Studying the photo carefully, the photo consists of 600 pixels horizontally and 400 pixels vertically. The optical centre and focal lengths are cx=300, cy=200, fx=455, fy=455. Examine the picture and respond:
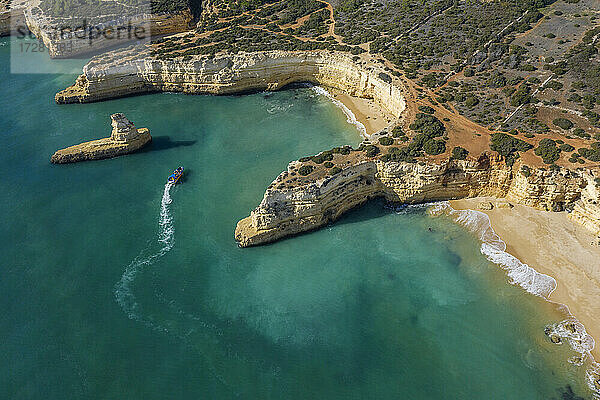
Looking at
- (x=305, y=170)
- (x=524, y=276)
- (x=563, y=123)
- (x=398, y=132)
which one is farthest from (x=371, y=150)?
(x=563, y=123)

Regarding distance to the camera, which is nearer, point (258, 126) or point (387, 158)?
point (387, 158)

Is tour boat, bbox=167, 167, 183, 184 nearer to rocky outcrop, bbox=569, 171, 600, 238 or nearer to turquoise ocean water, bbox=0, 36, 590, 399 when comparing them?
turquoise ocean water, bbox=0, 36, 590, 399

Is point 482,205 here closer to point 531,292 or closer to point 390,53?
point 531,292

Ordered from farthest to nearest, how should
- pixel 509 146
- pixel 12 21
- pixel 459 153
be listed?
pixel 12 21 → pixel 509 146 → pixel 459 153

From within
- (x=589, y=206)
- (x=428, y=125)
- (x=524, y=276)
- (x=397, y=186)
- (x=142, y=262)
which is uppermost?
(x=428, y=125)

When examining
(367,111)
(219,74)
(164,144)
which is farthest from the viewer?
(219,74)

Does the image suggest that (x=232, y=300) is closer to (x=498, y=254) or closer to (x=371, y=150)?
(x=371, y=150)

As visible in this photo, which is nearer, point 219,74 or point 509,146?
point 509,146

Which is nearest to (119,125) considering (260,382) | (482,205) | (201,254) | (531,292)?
(201,254)
